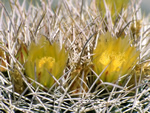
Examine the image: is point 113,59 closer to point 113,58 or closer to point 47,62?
point 113,58

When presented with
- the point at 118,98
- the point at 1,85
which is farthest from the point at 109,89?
the point at 1,85

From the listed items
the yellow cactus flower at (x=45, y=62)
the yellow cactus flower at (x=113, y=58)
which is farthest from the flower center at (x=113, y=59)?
the yellow cactus flower at (x=45, y=62)

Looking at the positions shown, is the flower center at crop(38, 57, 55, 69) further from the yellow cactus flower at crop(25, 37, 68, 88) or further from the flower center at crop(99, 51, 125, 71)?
the flower center at crop(99, 51, 125, 71)

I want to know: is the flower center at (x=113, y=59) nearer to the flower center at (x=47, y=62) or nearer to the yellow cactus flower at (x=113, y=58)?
the yellow cactus flower at (x=113, y=58)

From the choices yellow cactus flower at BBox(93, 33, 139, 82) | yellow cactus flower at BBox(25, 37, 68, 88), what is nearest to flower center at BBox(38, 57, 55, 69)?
yellow cactus flower at BBox(25, 37, 68, 88)

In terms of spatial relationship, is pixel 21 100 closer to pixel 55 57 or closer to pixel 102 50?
pixel 55 57

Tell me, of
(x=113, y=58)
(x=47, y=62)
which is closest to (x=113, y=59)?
(x=113, y=58)
